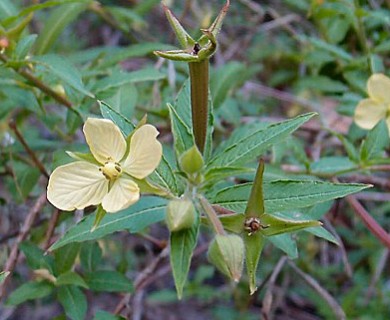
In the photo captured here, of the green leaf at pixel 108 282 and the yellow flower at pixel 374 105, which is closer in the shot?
the green leaf at pixel 108 282

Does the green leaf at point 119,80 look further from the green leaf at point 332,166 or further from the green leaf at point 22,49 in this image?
the green leaf at point 332,166

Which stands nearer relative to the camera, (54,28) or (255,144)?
(255,144)

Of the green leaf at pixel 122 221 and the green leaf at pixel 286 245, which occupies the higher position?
the green leaf at pixel 122 221

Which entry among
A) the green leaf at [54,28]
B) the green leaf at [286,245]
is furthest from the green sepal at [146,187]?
the green leaf at [54,28]

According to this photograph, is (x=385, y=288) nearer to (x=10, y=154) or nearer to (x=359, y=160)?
(x=359, y=160)

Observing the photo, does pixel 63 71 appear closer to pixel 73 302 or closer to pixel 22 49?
pixel 22 49

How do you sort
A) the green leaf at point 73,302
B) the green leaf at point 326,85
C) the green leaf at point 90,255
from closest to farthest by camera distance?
the green leaf at point 73,302 → the green leaf at point 90,255 → the green leaf at point 326,85

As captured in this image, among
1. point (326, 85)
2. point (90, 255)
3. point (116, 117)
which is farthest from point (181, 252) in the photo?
point (326, 85)

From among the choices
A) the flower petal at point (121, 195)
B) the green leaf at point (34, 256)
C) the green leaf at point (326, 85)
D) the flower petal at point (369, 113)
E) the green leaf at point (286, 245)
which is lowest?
the green leaf at point (326, 85)
